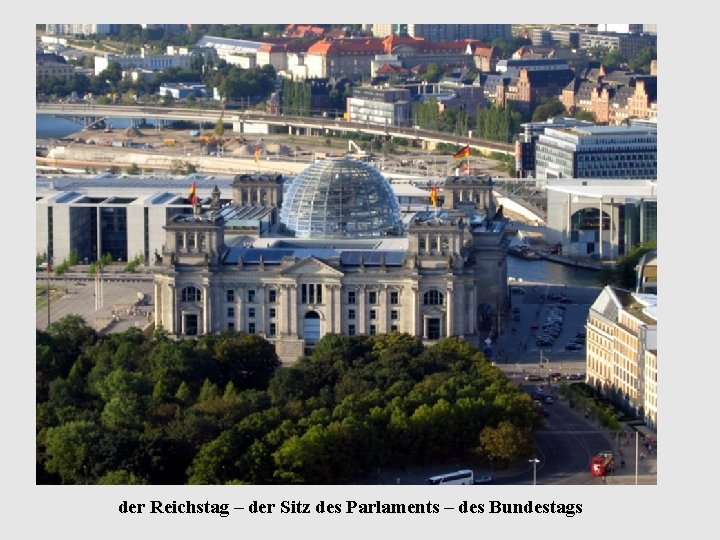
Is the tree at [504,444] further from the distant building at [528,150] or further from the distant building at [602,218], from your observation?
the distant building at [528,150]

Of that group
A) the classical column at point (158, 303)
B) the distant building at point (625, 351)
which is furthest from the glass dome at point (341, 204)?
the distant building at point (625, 351)

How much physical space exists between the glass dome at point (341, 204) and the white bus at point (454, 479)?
64.4 ft

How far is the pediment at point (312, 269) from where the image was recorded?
65000mm

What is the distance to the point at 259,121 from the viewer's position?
5094 inches

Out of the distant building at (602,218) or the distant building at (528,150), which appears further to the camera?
the distant building at (528,150)

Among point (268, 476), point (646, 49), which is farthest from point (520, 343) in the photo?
point (646, 49)

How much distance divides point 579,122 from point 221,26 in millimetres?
66519

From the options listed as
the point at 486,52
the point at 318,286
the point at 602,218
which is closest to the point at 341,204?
the point at 318,286

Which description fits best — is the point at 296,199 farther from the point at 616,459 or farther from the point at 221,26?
the point at 221,26

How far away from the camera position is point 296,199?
6938 centimetres

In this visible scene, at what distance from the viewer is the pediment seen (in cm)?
6500

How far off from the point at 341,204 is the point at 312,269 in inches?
156

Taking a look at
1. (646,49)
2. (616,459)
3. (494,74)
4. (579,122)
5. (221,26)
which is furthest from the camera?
(221,26)

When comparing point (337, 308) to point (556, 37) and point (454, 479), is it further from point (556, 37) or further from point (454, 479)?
point (556, 37)
